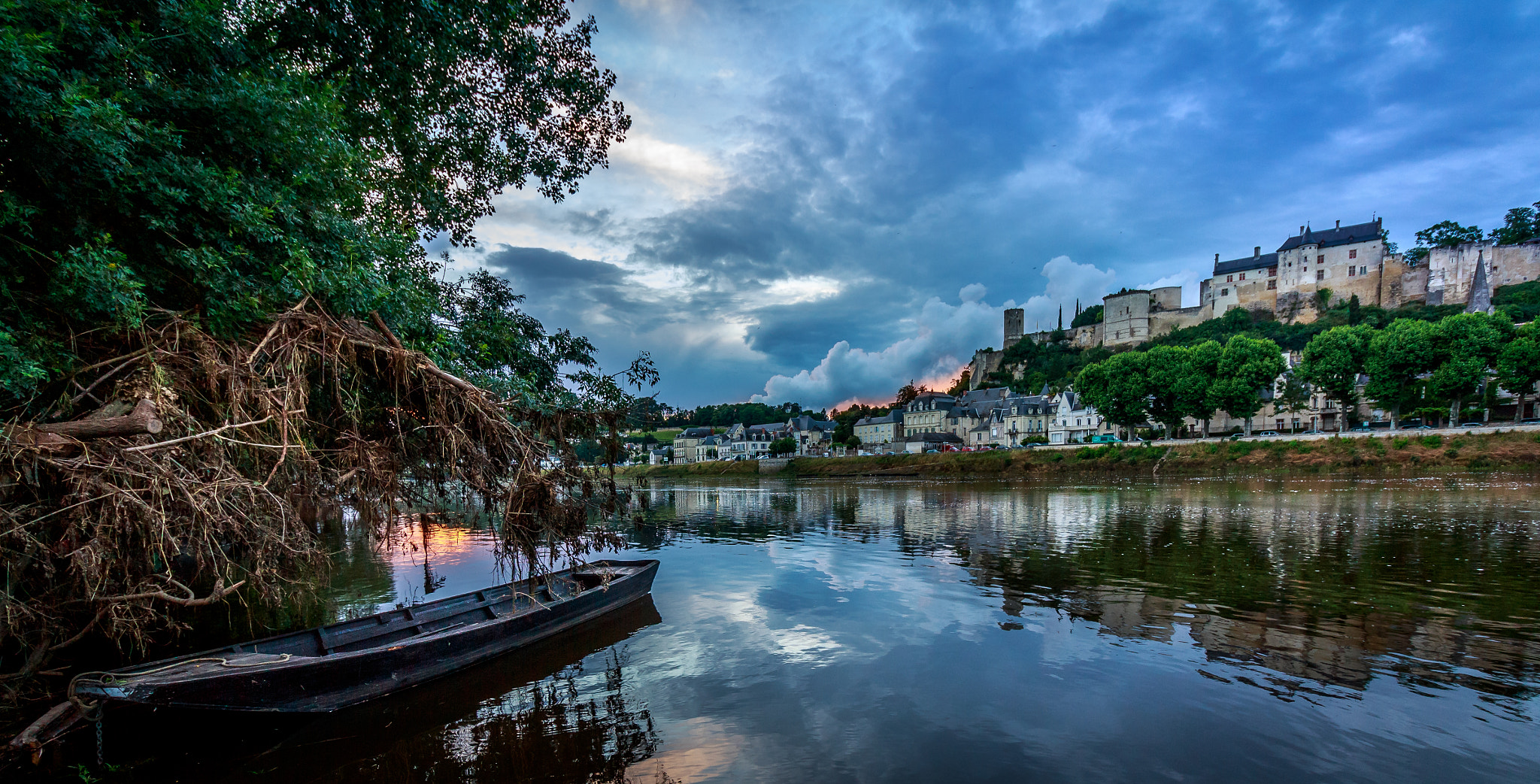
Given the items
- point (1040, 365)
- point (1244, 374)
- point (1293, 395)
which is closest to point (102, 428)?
point (1244, 374)

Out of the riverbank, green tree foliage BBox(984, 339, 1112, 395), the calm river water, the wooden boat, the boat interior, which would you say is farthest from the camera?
green tree foliage BBox(984, 339, 1112, 395)

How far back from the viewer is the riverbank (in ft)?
139

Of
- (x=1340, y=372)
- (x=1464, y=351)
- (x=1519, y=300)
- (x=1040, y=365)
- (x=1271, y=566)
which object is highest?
(x=1519, y=300)

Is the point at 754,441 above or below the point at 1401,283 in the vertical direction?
below

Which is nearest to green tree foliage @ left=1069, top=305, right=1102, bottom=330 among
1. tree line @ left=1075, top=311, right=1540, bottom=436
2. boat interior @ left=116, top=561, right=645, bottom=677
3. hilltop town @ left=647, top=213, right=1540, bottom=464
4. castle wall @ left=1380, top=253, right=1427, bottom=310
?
hilltop town @ left=647, top=213, right=1540, bottom=464

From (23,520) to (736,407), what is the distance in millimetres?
173749

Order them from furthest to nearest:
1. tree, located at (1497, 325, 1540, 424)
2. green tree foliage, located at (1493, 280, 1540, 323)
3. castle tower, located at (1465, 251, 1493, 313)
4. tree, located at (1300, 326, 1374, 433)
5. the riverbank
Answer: castle tower, located at (1465, 251, 1493, 313), green tree foliage, located at (1493, 280, 1540, 323), tree, located at (1300, 326, 1374, 433), tree, located at (1497, 325, 1540, 424), the riverbank

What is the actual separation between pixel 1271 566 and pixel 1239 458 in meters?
44.6

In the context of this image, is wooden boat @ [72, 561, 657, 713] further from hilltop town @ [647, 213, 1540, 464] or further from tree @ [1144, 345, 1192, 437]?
A: hilltop town @ [647, 213, 1540, 464]

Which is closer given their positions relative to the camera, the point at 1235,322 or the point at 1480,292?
the point at 1480,292

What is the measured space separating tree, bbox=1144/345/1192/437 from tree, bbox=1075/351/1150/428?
629 millimetres

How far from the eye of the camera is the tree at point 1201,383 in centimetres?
6166

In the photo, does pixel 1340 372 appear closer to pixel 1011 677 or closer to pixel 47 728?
pixel 1011 677

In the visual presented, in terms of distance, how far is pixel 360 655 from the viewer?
885cm
